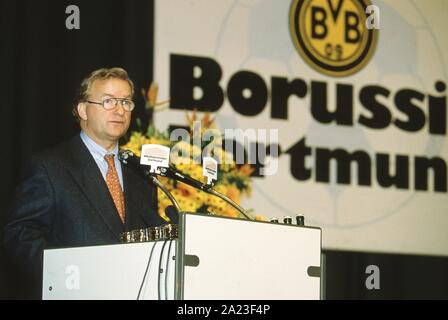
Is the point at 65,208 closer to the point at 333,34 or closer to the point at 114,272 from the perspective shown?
the point at 114,272

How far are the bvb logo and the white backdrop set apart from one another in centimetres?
5

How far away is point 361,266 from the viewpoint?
5.62 m

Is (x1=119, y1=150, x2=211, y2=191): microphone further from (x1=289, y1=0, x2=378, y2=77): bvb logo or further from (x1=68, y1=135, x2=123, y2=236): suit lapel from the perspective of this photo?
(x1=289, y1=0, x2=378, y2=77): bvb logo

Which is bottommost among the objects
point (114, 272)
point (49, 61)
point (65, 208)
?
point (114, 272)

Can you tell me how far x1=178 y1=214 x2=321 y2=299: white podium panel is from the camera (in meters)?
2.45

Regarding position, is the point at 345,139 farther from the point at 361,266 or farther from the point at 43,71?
the point at 43,71

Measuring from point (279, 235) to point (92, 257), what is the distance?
0.53 m

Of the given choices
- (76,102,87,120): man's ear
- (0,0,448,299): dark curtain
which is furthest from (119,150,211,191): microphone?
(0,0,448,299): dark curtain

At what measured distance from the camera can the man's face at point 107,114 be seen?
11.1ft

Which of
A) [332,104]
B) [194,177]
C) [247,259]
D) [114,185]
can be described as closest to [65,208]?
[114,185]

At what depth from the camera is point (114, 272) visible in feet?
8.36

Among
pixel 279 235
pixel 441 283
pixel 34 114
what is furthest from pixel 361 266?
pixel 279 235

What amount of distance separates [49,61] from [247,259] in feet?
8.23

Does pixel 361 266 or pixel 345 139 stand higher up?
pixel 345 139
